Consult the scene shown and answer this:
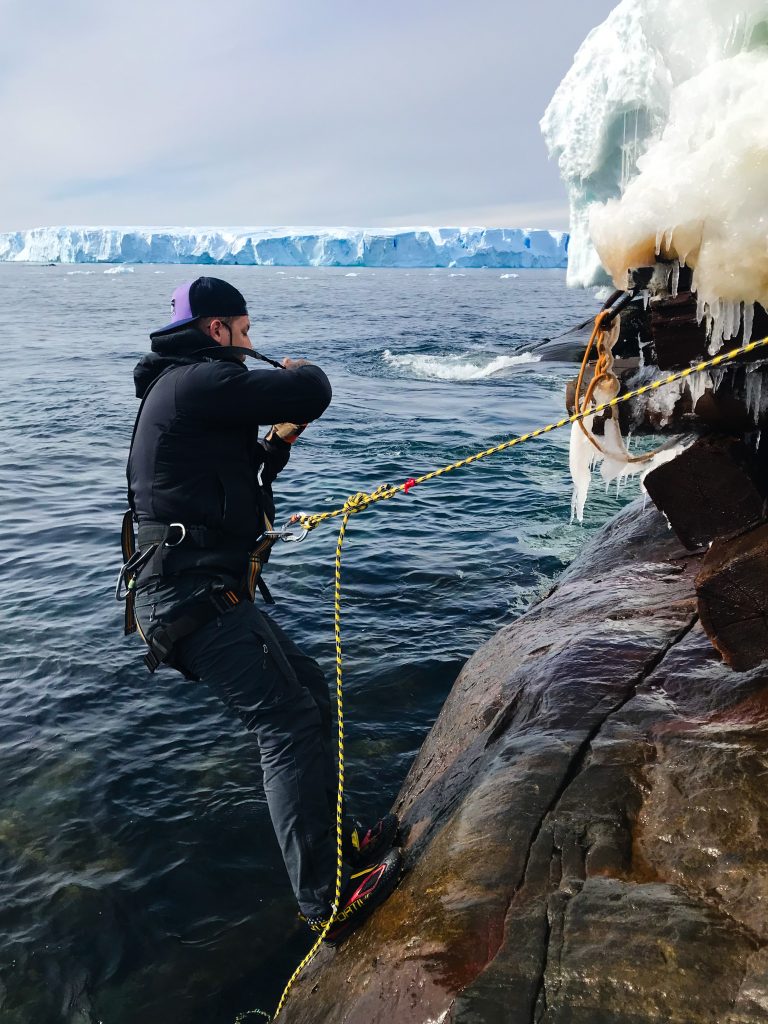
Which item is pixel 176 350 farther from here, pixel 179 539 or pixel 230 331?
pixel 179 539

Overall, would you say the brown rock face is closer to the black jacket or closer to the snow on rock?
the black jacket

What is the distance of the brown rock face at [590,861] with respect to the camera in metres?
2.72

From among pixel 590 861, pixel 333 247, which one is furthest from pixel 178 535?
pixel 333 247

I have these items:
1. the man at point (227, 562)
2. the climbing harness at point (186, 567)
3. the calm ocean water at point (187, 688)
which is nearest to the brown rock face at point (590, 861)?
the man at point (227, 562)

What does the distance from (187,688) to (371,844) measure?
130 inches

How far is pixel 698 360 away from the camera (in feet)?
14.1

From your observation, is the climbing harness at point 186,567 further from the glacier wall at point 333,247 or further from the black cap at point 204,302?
the glacier wall at point 333,247

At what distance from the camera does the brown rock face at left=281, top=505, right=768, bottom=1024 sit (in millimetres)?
2719

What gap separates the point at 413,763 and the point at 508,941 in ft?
9.50

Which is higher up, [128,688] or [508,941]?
[508,941]

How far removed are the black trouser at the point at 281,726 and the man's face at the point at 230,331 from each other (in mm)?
1460

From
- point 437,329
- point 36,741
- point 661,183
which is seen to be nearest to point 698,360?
point 661,183

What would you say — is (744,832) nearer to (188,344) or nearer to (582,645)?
(582,645)

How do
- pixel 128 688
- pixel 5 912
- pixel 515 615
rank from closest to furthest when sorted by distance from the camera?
pixel 5 912 → pixel 128 688 → pixel 515 615
